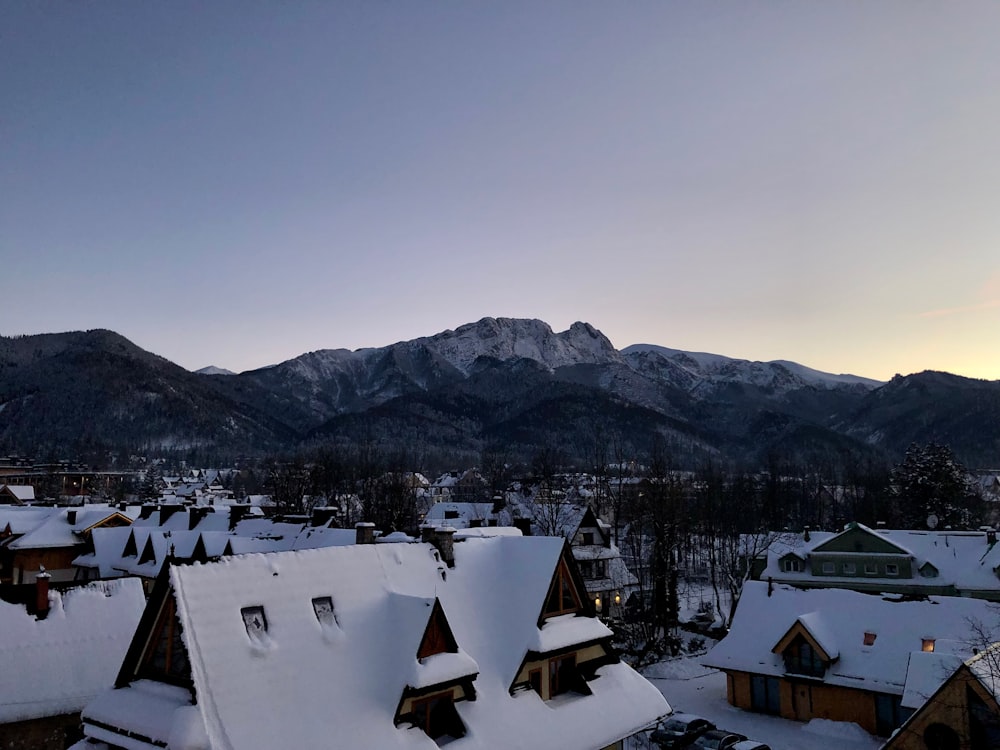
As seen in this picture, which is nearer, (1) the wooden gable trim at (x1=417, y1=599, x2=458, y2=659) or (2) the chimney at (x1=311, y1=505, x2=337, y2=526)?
(1) the wooden gable trim at (x1=417, y1=599, x2=458, y2=659)

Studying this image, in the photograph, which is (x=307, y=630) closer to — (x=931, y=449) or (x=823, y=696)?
(x=823, y=696)

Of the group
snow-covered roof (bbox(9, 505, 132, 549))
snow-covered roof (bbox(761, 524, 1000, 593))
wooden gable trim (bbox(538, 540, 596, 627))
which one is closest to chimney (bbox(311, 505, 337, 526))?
snow-covered roof (bbox(9, 505, 132, 549))

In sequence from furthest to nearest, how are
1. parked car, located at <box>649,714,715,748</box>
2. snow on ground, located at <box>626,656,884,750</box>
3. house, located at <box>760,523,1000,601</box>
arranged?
house, located at <box>760,523,1000,601</box> < snow on ground, located at <box>626,656,884,750</box> < parked car, located at <box>649,714,715,748</box>

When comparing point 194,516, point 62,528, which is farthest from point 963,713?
point 62,528

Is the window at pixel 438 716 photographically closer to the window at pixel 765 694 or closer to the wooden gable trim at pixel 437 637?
the wooden gable trim at pixel 437 637

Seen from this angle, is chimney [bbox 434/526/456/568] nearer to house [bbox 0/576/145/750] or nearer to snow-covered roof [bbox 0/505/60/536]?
house [bbox 0/576/145/750]

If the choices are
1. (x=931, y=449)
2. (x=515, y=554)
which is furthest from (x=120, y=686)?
(x=931, y=449)

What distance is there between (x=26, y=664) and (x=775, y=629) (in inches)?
1239

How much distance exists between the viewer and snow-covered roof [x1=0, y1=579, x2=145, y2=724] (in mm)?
21422

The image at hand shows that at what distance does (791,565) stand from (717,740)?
3541cm

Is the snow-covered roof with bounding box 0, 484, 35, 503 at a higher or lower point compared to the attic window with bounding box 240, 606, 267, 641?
lower

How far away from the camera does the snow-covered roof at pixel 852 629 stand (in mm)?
30344

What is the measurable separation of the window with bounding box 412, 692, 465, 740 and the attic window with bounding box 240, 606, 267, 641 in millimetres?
3961

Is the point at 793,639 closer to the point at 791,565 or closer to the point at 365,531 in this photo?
the point at 365,531
